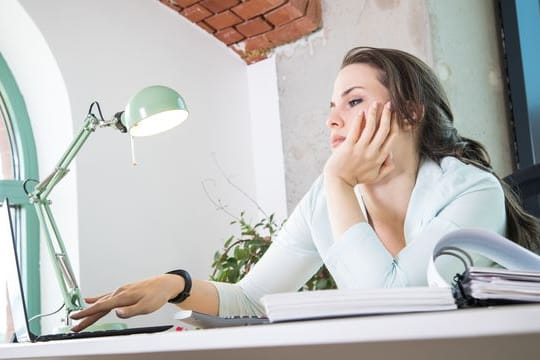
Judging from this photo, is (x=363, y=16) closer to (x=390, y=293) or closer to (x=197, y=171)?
(x=197, y=171)

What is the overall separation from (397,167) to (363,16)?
1615mm

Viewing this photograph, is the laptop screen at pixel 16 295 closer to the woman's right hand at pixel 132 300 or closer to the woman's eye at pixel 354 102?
the woman's right hand at pixel 132 300

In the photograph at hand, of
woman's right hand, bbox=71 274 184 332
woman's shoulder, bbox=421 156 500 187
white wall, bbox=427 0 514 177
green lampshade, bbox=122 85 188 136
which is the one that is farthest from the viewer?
white wall, bbox=427 0 514 177

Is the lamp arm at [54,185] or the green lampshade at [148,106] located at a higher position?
the green lampshade at [148,106]

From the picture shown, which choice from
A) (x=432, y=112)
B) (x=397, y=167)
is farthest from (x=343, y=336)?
(x=432, y=112)

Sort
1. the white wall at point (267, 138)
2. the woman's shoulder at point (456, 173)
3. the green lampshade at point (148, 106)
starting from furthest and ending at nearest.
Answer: the white wall at point (267, 138)
the green lampshade at point (148, 106)
the woman's shoulder at point (456, 173)

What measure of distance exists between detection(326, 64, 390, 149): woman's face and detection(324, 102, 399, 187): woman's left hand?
0.04m

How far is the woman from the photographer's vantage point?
3.56 ft

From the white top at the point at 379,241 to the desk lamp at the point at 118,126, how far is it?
48 centimetres

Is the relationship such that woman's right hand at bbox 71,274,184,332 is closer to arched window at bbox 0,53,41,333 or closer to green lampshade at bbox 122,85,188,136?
green lampshade at bbox 122,85,188,136

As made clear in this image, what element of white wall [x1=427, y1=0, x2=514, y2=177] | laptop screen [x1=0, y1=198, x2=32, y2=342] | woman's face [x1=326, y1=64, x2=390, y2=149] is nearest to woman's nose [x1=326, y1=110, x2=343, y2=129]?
woman's face [x1=326, y1=64, x2=390, y2=149]

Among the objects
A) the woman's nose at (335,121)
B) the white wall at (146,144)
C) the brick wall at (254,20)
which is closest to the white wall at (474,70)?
the brick wall at (254,20)

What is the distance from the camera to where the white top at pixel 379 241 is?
1.07 meters

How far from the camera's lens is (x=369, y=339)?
0.46m
